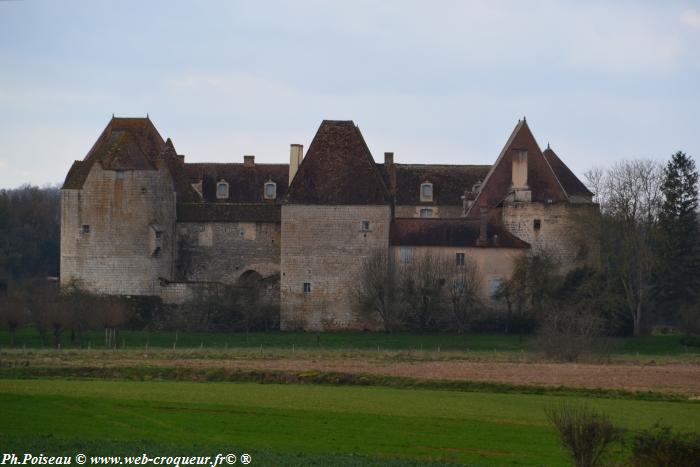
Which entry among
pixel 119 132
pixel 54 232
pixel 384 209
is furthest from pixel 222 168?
pixel 54 232

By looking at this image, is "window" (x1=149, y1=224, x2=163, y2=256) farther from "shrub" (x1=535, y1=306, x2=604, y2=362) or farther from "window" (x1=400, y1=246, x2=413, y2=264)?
"shrub" (x1=535, y1=306, x2=604, y2=362)

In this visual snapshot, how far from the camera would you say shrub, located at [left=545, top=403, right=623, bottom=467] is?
82.1 ft

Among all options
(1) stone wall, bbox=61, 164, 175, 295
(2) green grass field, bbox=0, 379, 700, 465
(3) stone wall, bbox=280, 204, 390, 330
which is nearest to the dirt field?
(2) green grass field, bbox=0, 379, 700, 465

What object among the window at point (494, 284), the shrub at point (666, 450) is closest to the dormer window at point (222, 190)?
the window at point (494, 284)

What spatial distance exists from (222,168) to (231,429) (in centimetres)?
4880

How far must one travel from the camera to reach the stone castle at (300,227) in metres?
66.9

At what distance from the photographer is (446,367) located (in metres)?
46.5

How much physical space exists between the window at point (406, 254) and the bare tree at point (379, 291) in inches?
36.6

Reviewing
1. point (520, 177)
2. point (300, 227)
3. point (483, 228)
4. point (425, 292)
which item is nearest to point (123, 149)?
point (300, 227)

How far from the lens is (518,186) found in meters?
68.8

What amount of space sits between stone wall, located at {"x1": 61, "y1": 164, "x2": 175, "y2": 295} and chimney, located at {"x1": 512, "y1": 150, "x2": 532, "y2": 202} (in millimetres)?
15425

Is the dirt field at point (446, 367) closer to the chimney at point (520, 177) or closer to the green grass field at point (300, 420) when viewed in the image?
the green grass field at point (300, 420)

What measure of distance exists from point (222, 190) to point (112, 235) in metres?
10.4

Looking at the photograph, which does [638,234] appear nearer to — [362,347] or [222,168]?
[362,347]
